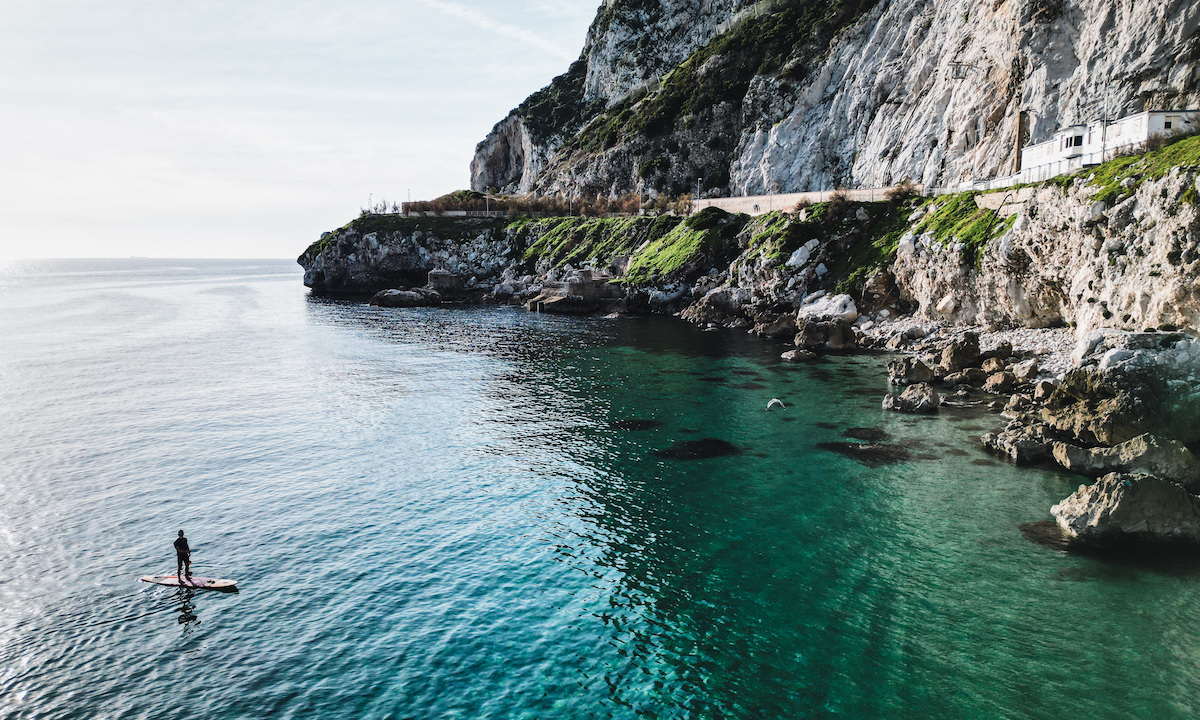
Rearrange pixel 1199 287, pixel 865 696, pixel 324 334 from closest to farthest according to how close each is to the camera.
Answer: pixel 865 696 → pixel 1199 287 → pixel 324 334

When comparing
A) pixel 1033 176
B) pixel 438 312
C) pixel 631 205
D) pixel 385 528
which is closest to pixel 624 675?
pixel 385 528

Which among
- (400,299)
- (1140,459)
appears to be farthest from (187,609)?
(400,299)

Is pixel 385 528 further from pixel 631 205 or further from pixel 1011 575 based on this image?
pixel 631 205

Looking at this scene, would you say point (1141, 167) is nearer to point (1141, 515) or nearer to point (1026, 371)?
point (1026, 371)

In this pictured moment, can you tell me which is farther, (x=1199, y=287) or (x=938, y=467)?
(x=1199, y=287)

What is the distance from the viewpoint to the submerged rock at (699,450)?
41781 millimetres

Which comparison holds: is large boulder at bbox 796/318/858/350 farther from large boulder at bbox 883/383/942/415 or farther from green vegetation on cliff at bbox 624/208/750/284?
green vegetation on cliff at bbox 624/208/750/284

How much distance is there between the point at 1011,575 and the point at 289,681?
26.8 metres

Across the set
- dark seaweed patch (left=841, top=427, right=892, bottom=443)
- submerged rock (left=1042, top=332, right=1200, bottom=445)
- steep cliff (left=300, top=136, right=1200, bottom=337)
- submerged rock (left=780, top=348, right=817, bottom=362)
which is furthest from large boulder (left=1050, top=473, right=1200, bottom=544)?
submerged rock (left=780, top=348, right=817, bottom=362)

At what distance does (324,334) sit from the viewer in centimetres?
9681

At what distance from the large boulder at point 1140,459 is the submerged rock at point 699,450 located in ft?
59.4

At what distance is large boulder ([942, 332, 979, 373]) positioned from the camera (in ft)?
189

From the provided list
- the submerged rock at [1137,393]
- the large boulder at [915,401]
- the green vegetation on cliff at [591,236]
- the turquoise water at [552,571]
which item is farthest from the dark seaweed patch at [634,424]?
the green vegetation on cliff at [591,236]

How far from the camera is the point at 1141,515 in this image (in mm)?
28391
